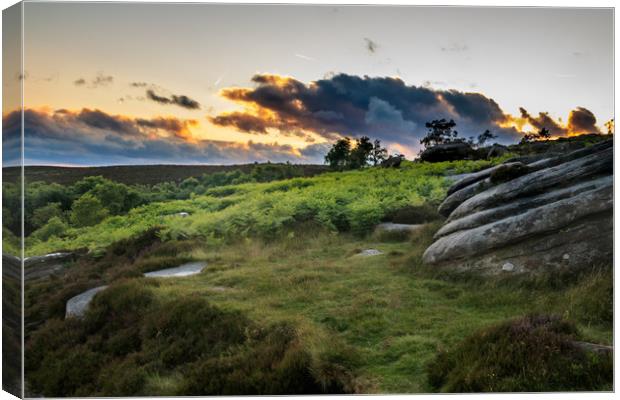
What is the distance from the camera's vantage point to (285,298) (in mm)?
11344

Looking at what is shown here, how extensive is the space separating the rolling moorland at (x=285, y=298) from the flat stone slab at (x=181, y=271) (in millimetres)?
106

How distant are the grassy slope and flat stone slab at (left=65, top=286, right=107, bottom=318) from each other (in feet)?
3.96

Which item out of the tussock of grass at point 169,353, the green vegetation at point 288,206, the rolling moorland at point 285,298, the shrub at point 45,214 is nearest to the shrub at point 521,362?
the rolling moorland at point 285,298

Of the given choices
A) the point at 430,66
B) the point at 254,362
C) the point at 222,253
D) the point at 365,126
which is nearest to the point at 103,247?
the point at 222,253

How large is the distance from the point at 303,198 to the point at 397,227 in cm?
184

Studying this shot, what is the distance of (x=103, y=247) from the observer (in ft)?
38.1

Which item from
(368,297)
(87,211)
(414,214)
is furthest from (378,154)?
(87,211)

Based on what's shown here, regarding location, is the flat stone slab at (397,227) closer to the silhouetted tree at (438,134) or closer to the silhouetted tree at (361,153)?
the silhouetted tree at (361,153)

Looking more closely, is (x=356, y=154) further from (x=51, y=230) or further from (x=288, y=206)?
(x=51, y=230)

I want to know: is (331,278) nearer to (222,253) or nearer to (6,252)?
(222,253)

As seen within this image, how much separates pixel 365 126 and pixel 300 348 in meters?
4.31

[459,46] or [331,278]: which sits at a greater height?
[459,46]

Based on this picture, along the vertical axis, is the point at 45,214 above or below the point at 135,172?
below

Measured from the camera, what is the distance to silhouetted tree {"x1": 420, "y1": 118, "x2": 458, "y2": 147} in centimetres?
1202
